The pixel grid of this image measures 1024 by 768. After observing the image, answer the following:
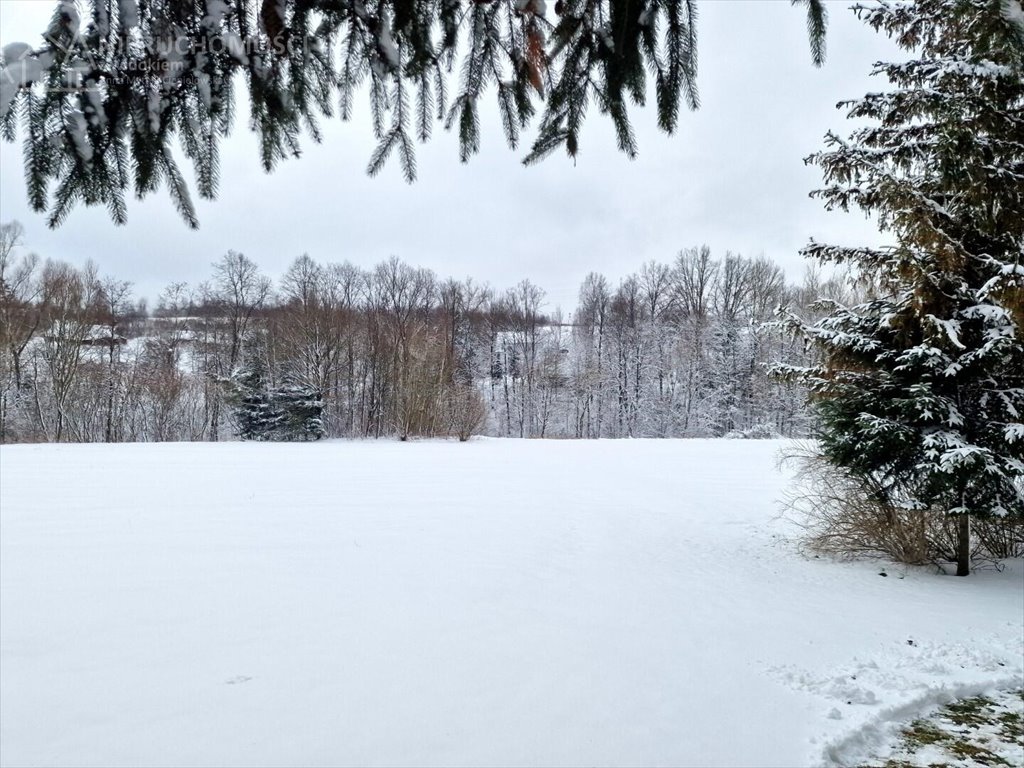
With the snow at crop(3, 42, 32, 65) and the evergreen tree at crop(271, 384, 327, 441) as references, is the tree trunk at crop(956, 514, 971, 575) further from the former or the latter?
the evergreen tree at crop(271, 384, 327, 441)

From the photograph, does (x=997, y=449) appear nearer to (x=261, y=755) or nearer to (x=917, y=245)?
(x=917, y=245)

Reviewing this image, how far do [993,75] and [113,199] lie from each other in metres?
4.79

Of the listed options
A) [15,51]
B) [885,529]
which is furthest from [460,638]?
[885,529]

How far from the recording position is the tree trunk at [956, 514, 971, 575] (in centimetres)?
544

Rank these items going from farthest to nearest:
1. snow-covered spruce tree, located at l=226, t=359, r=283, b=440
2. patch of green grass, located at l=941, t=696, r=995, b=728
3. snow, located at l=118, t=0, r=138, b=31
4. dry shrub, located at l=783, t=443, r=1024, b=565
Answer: snow-covered spruce tree, located at l=226, t=359, r=283, b=440, dry shrub, located at l=783, t=443, r=1024, b=565, patch of green grass, located at l=941, t=696, r=995, b=728, snow, located at l=118, t=0, r=138, b=31

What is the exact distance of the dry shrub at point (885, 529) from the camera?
5.72 m

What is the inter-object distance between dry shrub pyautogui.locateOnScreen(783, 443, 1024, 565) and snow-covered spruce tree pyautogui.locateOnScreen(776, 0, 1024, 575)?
0.14 m

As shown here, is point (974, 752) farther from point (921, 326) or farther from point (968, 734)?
point (921, 326)

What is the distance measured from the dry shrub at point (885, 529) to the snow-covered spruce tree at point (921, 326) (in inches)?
5.6

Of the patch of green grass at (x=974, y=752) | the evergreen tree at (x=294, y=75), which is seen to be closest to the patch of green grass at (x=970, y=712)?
the patch of green grass at (x=974, y=752)

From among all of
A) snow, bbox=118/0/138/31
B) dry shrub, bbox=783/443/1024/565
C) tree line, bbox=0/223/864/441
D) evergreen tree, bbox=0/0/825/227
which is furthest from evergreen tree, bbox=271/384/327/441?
snow, bbox=118/0/138/31

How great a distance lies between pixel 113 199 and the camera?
67.2 inches

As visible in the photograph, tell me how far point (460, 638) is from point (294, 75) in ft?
11.5

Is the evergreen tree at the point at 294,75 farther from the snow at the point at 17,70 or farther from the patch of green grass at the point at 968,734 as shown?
the patch of green grass at the point at 968,734
